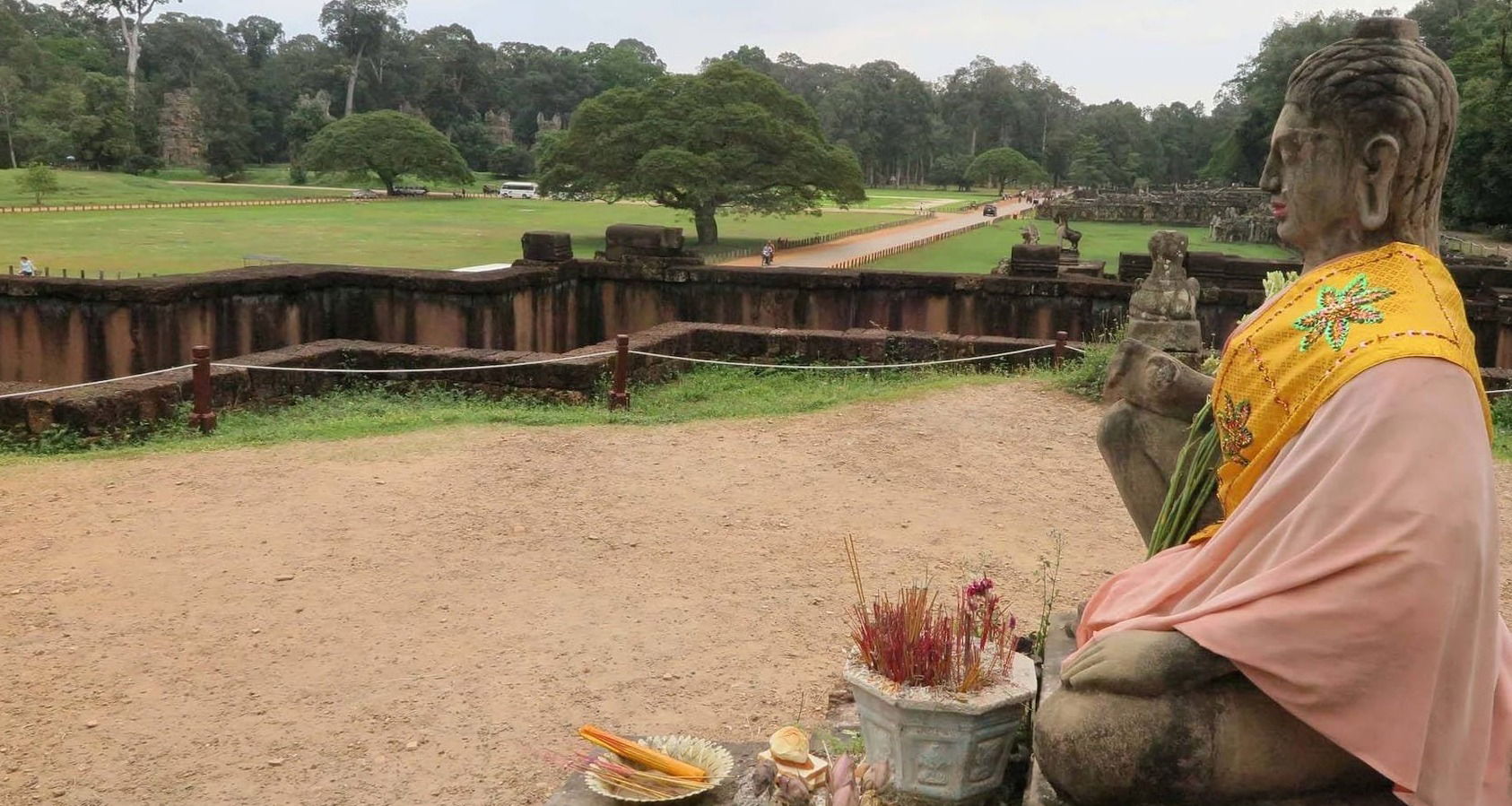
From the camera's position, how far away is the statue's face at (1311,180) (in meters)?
2.57

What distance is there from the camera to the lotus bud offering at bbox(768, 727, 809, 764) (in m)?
3.21

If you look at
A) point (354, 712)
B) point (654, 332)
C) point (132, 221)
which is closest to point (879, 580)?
point (354, 712)

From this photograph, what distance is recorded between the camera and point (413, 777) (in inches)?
157

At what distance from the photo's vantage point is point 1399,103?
249 cm

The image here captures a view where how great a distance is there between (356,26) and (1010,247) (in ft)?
188

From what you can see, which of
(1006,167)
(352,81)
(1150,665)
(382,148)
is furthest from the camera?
(352,81)

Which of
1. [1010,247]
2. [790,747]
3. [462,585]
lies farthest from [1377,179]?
[1010,247]

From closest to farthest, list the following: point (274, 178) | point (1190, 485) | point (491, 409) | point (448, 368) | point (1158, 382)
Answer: point (1190, 485), point (1158, 382), point (491, 409), point (448, 368), point (274, 178)

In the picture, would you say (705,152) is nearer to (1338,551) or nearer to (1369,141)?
(1369,141)

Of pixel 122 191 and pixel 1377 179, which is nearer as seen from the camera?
pixel 1377 179

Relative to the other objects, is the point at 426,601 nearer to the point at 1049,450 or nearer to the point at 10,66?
the point at 1049,450

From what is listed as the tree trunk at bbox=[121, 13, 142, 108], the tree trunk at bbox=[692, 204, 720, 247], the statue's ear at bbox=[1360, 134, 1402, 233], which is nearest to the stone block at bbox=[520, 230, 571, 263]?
the statue's ear at bbox=[1360, 134, 1402, 233]

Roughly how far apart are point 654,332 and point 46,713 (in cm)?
744

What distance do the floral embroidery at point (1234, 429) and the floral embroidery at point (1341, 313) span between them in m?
0.19
